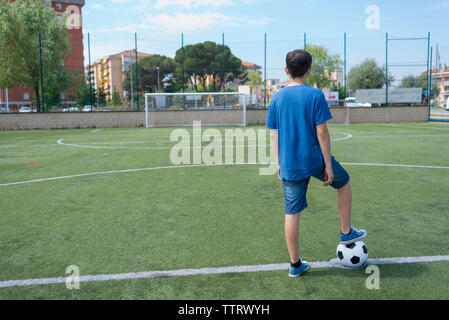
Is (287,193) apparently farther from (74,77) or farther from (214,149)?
(74,77)

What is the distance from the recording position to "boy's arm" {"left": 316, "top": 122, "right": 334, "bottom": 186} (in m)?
2.88

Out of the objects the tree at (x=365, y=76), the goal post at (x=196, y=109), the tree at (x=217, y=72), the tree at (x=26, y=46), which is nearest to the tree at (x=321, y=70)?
the tree at (x=365, y=76)

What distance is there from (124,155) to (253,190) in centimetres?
547

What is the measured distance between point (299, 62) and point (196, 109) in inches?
916

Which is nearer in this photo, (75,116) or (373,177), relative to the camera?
(373,177)

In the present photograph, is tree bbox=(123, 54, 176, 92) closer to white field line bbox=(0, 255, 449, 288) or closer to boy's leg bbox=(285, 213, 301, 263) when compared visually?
white field line bbox=(0, 255, 449, 288)

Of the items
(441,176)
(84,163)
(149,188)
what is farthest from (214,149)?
(441,176)

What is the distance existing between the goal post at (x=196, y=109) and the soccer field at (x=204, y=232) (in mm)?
Answer: 17857

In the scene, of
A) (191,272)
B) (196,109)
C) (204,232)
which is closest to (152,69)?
(196,109)

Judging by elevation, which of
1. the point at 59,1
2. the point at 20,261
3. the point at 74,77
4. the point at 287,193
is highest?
the point at 59,1

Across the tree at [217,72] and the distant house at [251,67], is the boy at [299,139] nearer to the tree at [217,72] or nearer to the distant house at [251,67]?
the distant house at [251,67]

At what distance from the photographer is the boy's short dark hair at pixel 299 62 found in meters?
2.93

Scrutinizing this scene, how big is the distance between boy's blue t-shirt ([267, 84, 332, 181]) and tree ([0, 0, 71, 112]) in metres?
27.4

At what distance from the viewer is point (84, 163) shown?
30.5 ft
